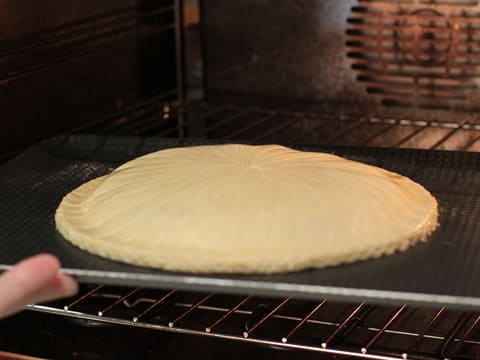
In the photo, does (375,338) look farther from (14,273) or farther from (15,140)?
(15,140)

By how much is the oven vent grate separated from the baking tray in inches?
10.7

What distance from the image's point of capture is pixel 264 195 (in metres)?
1.06

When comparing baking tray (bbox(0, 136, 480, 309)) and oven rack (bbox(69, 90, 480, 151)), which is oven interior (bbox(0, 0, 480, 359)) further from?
baking tray (bbox(0, 136, 480, 309))

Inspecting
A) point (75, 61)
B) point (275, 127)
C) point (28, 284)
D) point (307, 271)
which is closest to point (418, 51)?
point (275, 127)

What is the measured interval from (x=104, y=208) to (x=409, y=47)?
726mm

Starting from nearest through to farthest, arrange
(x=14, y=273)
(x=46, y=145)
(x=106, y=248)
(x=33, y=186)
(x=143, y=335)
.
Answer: (x=14, y=273)
(x=106, y=248)
(x=143, y=335)
(x=33, y=186)
(x=46, y=145)

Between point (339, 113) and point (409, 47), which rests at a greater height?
point (409, 47)

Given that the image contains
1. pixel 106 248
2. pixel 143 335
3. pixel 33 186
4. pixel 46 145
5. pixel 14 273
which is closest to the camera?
pixel 14 273

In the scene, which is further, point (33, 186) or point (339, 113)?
point (339, 113)

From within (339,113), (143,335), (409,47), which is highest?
(409,47)

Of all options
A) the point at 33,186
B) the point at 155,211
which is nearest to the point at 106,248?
the point at 155,211

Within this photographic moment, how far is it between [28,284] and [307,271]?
304 millimetres

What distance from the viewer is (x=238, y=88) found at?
174 cm

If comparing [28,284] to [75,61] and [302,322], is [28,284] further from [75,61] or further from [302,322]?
[75,61]
